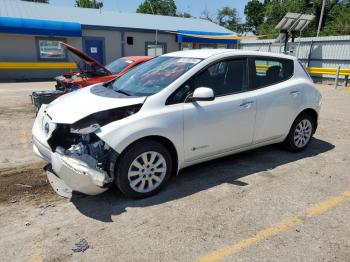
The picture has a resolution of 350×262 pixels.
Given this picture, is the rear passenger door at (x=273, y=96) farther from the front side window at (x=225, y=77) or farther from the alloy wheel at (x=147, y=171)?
the alloy wheel at (x=147, y=171)

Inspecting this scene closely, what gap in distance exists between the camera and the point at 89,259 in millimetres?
2715

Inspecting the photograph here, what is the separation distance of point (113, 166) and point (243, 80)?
7.47 ft

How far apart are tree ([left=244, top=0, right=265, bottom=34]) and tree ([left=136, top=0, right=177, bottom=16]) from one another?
59.9 ft

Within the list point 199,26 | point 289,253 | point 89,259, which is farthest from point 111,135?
point 199,26

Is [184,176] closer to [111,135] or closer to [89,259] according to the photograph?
[111,135]

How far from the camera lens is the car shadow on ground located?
3.57m

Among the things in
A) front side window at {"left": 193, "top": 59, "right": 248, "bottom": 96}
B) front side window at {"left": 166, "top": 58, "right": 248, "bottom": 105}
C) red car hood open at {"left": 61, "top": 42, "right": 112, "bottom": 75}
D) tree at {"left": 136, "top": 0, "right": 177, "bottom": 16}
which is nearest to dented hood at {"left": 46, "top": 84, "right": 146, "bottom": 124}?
front side window at {"left": 166, "top": 58, "right": 248, "bottom": 105}

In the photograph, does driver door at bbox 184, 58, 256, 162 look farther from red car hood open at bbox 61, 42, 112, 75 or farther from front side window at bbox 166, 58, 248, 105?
red car hood open at bbox 61, 42, 112, 75

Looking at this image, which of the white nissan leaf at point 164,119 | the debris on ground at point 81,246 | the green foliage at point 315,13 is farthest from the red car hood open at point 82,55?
the green foliage at point 315,13

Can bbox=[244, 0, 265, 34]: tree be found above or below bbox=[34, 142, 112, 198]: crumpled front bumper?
above

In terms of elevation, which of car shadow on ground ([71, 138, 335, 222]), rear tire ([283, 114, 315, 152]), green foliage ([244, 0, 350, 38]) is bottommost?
car shadow on ground ([71, 138, 335, 222])

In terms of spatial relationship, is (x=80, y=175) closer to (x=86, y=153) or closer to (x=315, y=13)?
(x=86, y=153)

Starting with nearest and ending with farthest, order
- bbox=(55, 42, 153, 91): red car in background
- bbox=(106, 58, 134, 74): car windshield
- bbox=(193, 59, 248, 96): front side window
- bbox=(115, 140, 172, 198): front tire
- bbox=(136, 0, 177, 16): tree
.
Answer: bbox=(115, 140, 172, 198): front tire < bbox=(193, 59, 248, 96): front side window < bbox=(55, 42, 153, 91): red car in background < bbox=(106, 58, 134, 74): car windshield < bbox=(136, 0, 177, 16): tree

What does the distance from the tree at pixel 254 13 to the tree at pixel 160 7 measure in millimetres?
18271
